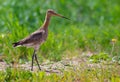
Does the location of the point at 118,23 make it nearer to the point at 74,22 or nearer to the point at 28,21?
the point at 74,22

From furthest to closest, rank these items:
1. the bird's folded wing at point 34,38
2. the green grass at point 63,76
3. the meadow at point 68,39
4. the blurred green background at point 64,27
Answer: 1. the blurred green background at point 64,27
2. the bird's folded wing at point 34,38
3. the meadow at point 68,39
4. the green grass at point 63,76

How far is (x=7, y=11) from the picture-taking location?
14.7 metres

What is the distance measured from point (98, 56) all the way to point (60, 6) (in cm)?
588

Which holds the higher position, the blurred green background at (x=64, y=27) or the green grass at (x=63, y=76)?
the blurred green background at (x=64, y=27)

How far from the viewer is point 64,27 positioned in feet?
49.7

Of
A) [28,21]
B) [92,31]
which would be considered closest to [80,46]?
[92,31]

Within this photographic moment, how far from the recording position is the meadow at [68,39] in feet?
29.8

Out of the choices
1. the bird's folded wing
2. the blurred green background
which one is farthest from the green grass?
the bird's folded wing

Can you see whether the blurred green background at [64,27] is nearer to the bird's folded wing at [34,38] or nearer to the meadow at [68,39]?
the meadow at [68,39]

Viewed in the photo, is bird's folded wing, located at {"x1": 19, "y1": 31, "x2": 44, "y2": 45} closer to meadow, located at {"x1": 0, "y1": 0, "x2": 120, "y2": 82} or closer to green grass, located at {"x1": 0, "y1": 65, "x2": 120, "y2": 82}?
meadow, located at {"x1": 0, "y1": 0, "x2": 120, "y2": 82}

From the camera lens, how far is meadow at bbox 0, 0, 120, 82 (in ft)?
29.8

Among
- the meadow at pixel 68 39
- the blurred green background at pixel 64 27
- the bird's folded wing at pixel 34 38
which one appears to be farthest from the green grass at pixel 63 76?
the bird's folded wing at pixel 34 38

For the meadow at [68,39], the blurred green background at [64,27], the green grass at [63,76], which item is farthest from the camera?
the blurred green background at [64,27]

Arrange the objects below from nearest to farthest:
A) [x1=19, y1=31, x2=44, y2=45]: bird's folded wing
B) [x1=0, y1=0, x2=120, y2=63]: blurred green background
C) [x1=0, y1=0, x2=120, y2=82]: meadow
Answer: [x1=0, y1=0, x2=120, y2=82]: meadow
[x1=19, y1=31, x2=44, y2=45]: bird's folded wing
[x1=0, y1=0, x2=120, y2=63]: blurred green background
